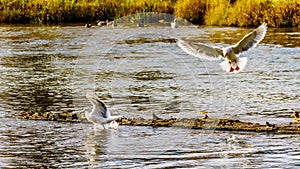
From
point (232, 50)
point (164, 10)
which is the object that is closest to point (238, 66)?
point (232, 50)

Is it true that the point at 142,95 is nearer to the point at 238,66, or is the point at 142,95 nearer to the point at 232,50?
the point at 232,50

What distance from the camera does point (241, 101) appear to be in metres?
15.2

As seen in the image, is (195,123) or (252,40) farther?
(195,123)

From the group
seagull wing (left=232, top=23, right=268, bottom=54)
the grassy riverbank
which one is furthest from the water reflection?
the grassy riverbank

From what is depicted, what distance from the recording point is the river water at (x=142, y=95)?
10.6 metres

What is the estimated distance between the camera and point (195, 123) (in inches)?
500

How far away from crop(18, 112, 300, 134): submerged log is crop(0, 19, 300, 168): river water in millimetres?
236

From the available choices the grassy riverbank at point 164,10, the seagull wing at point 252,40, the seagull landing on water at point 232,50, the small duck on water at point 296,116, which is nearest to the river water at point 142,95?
the small duck on water at point 296,116

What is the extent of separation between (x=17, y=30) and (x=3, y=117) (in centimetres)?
1872

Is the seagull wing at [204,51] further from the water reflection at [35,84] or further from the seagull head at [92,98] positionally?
the water reflection at [35,84]

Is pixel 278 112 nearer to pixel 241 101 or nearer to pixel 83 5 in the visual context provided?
pixel 241 101

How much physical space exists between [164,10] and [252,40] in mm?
23938

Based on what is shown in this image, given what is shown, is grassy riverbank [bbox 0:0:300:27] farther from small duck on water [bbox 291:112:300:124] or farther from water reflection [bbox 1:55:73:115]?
small duck on water [bbox 291:112:300:124]

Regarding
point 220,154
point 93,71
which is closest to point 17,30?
point 93,71
